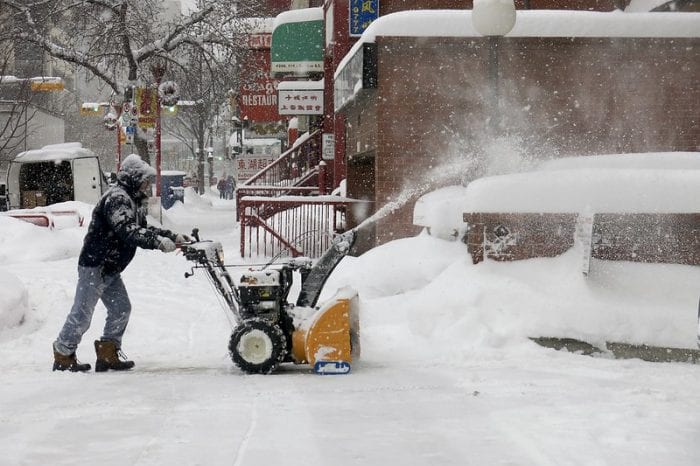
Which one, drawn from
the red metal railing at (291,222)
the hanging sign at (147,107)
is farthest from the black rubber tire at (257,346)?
the hanging sign at (147,107)

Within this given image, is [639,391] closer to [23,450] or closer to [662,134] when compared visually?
[23,450]

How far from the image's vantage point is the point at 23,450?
15.4 feet

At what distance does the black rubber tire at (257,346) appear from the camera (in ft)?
22.4

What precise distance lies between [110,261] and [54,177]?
1987cm

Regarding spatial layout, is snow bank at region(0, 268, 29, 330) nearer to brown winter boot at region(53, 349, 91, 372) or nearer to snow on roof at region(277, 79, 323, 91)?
brown winter boot at region(53, 349, 91, 372)

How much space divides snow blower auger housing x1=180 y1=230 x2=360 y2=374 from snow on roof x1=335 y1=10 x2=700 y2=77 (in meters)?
6.76

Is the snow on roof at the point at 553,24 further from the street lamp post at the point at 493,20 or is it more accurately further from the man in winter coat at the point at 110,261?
the man in winter coat at the point at 110,261

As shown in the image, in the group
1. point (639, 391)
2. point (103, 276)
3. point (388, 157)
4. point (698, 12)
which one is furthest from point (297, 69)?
point (639, 391)

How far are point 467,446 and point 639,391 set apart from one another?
182 cm

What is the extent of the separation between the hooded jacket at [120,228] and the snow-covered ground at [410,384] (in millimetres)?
940

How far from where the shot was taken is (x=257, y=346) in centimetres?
687

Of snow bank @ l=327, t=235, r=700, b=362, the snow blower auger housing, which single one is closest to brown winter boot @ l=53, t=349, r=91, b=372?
the snow blower auger housing

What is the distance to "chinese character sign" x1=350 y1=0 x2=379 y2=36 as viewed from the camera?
51.1 ft

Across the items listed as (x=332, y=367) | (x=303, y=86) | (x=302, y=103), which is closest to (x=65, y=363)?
(x=332, y=367)
